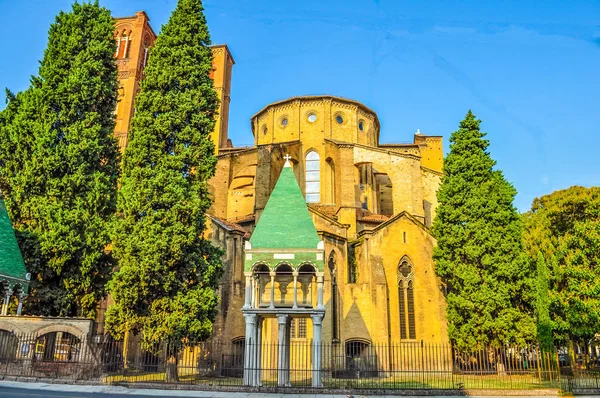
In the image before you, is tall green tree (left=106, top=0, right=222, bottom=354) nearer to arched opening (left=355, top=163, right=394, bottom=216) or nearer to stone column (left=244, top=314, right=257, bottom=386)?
stone column (left=244, top=314, right=257, bottom=386)

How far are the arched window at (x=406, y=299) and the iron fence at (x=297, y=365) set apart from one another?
880 mm

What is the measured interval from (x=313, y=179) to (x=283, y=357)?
1732 cm

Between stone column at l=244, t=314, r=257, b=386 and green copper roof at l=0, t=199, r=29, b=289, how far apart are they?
8.24m

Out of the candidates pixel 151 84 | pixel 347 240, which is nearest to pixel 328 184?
pixel 347 240

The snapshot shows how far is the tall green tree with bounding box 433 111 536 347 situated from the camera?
67.4 feet

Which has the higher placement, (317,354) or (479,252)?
(479,252)

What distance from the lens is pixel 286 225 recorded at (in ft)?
54.0

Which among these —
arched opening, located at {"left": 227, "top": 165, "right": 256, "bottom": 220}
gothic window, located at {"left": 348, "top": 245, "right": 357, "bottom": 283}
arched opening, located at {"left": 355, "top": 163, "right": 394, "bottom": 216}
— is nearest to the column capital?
gothic window, located at {"left": 348, "top": 245, "right": 357, "bottom": 283}

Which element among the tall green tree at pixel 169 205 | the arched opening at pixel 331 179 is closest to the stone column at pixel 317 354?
the tall green tree at pixel 169 205

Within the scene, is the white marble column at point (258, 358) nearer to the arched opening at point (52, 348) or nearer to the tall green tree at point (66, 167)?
the arched opening at point (52, 348)

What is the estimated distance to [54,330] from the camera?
15039mm

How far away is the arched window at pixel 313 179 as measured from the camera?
30.8 meters

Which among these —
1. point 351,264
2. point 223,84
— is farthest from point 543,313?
point 223,84

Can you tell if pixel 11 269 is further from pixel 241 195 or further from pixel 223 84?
pixel 223 84
